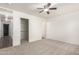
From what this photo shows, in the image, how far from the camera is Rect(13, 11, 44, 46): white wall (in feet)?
14.2

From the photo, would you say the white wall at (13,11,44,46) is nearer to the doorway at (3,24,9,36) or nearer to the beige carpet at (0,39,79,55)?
the doorway at (3,24,9,36)

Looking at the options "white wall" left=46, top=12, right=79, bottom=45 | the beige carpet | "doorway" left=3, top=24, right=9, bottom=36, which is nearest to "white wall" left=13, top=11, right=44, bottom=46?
"doorway" left=3, top=24, right=9, bottom=36

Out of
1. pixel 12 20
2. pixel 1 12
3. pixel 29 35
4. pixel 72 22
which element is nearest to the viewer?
pixel 1 12

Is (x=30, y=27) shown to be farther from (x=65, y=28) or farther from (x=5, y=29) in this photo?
(x=65, y=28)

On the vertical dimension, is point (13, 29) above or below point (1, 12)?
below

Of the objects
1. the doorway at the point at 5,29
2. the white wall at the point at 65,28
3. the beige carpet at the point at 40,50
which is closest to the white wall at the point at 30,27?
the doorway at the point at 5,29

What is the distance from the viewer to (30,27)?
5.53m

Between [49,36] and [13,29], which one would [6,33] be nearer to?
[13,29]

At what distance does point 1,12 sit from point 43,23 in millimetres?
4115

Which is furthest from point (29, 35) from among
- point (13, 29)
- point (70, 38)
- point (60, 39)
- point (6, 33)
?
point (70, 38)

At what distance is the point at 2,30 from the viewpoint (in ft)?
12.2

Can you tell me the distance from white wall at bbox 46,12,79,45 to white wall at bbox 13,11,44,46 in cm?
102

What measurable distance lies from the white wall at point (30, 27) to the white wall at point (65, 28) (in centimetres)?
102

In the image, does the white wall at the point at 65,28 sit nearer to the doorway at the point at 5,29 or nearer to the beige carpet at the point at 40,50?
the beige carpet at the point at 40,50
